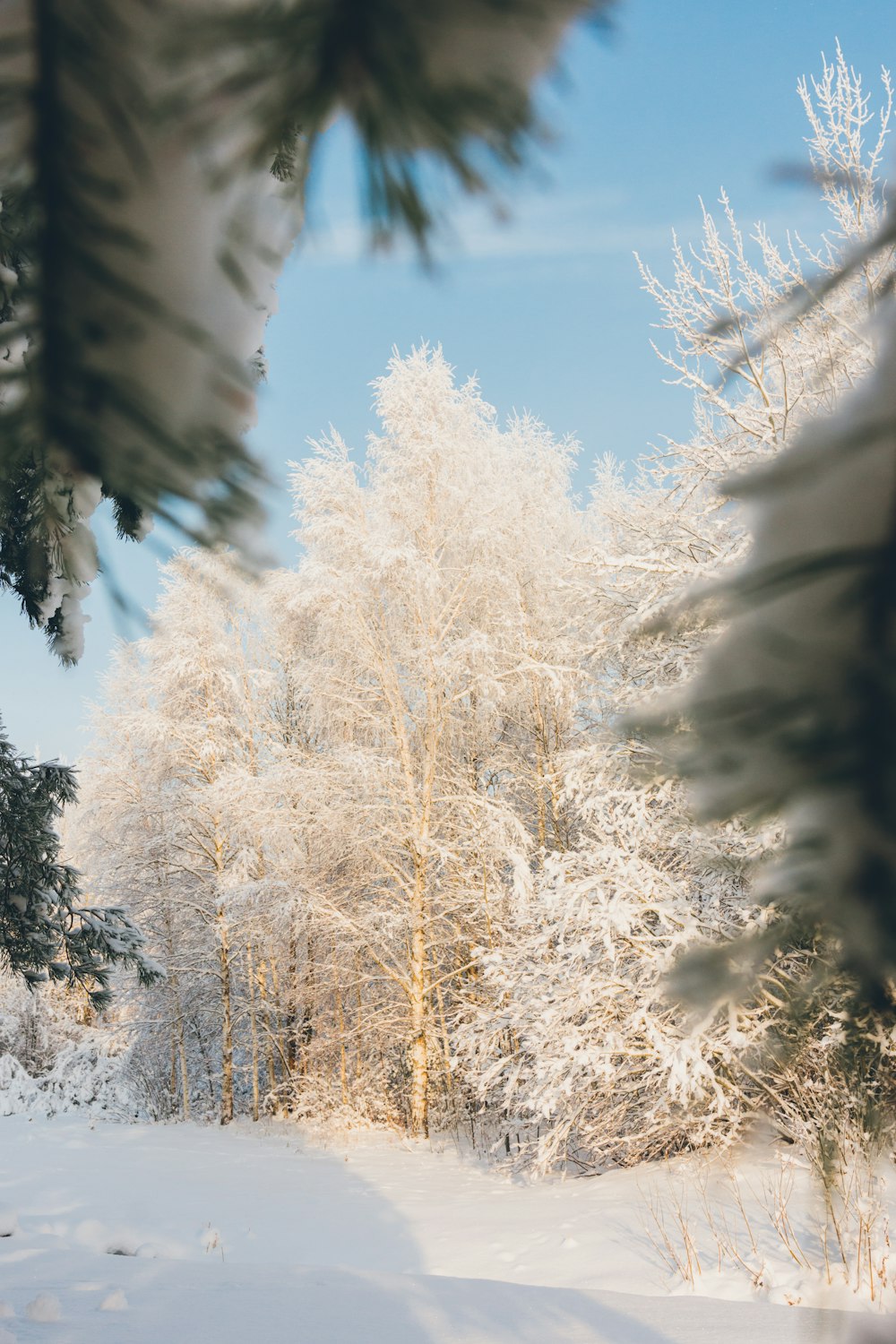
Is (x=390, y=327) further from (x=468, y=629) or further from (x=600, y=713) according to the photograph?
(x=468, y=629)

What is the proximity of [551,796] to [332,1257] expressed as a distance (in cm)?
534

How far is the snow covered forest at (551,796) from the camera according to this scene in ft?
1.05

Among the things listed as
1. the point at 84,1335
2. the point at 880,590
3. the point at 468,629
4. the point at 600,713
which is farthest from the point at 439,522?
the point at 880,590

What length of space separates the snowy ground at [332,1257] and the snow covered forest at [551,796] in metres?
0.26

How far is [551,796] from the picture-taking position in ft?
31.0

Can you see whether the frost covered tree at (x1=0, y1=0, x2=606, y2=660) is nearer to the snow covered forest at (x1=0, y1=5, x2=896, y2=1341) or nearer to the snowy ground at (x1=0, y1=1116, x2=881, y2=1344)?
the snow covered forest at (x1=0, y1=5, x2=896, y2=1341)

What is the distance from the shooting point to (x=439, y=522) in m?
9.60

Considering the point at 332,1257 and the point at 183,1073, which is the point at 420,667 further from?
the point at 183,1073

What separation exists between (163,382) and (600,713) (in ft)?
23.6

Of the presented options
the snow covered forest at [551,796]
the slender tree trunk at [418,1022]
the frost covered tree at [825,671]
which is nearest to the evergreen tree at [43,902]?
the snow covered forest at [551,796]

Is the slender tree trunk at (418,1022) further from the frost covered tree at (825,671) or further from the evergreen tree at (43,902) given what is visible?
the frost covered tree at (825,671)

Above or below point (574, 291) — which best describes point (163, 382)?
below

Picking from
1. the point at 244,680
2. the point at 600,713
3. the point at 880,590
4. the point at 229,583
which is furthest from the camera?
the point at 244,680

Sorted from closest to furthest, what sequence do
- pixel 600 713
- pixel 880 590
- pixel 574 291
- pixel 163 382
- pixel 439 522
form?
pixel 880 590 < pixel 163 382 < pixel 574 291 < pixel 600 713 < pixel 439 522
